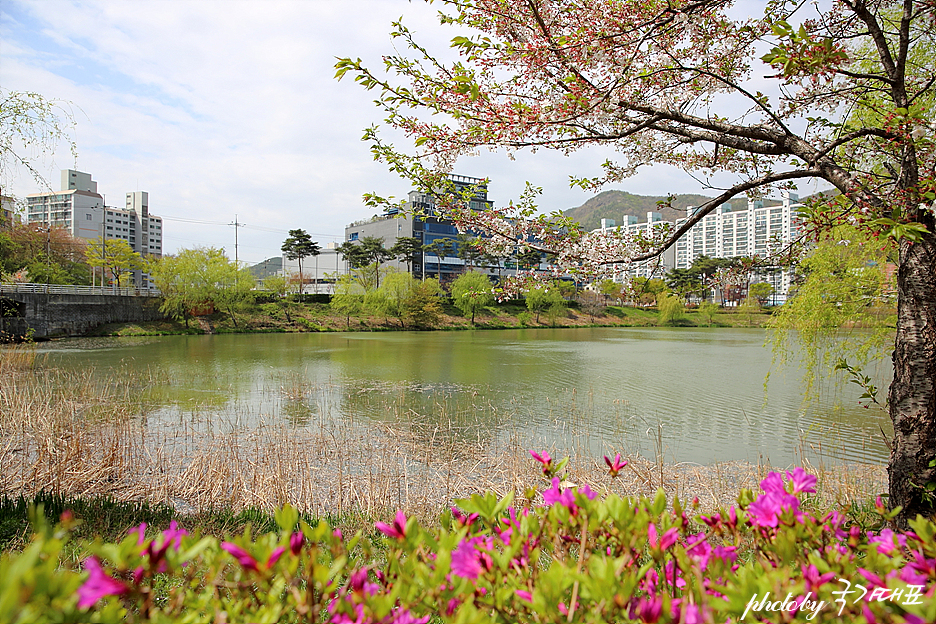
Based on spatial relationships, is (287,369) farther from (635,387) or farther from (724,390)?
(724,390)

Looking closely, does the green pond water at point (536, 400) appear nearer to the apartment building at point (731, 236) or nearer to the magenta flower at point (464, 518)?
the apartment building at point (731, 236)

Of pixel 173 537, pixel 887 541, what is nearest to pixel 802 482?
pixel 887 541

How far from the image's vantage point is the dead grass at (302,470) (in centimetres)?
507

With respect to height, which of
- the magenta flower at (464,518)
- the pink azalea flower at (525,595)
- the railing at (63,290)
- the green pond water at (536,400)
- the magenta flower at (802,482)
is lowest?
the green pond water at (536,400)

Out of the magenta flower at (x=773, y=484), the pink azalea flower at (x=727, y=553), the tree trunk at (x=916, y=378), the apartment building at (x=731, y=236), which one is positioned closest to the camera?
the pink azalea flower at (x=727, y=553)

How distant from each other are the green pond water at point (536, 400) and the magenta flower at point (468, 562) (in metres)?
5.49

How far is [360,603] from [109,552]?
0.49 metres

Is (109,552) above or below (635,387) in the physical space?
above

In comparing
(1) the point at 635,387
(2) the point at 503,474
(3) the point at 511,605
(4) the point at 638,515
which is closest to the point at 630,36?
(4) the point at 638,515

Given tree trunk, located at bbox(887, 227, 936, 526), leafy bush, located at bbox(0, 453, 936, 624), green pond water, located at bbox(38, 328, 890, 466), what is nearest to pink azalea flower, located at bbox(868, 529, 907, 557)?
leafy bush, located at bbox(0, 453, 936, 624)

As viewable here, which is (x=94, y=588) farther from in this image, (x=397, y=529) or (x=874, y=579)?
(x=874, y=579)

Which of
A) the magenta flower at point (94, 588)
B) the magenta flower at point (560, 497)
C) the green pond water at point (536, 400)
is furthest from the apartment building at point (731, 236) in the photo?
the magenta flower at point (94, 588)

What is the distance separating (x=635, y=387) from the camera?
46.6 ft

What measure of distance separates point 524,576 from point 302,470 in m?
5.41
